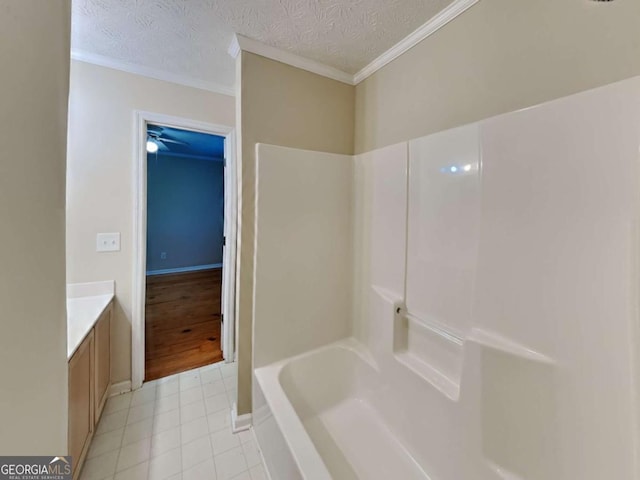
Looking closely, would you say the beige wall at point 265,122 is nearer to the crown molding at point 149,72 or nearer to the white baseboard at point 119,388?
the crown molding at point 149,72

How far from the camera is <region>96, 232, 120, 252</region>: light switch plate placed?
6.14 feet

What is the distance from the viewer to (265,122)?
1693mm

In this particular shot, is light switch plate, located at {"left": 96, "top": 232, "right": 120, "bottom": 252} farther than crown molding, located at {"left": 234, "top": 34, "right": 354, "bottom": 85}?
Yes

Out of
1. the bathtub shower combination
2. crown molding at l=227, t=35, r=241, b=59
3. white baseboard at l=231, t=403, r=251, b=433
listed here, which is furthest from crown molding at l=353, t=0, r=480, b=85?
white baseboard at l=231, t=403, r=251, b=433

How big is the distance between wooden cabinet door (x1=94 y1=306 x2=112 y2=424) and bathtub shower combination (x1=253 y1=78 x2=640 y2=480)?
986 mm

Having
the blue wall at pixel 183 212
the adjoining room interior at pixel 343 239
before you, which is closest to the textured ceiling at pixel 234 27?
the adjoining room interior at pixel 343 239

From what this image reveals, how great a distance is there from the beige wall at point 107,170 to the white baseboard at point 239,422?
0.97 m

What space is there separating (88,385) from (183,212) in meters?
4.44

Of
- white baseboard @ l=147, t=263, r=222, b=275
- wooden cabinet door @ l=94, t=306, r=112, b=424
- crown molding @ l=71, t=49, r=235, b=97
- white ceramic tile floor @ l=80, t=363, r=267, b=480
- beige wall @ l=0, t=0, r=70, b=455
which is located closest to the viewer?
beige wall @ l=0, t=0, r=70, b=455

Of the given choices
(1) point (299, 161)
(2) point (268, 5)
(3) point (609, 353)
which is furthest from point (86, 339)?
(3) point (609, 353)

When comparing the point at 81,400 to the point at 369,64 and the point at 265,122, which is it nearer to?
the point at 265,122

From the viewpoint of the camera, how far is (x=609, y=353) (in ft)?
2.56

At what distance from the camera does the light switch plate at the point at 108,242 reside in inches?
73.7

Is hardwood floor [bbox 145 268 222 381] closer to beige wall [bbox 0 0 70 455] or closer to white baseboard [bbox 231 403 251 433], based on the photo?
white baseboard [bbox 231 403 251 433]
